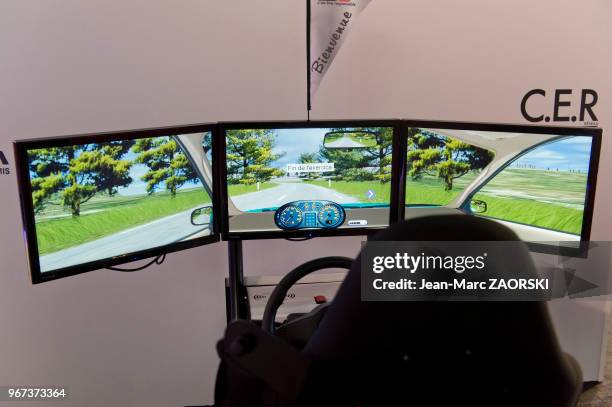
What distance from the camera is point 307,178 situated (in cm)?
231

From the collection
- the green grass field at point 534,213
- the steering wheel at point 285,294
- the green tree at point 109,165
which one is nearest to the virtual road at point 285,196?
the green tree at point 109,165

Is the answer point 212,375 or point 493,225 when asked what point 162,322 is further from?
point 493,225

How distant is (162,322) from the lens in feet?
9.17

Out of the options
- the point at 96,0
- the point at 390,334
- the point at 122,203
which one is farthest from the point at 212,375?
the point at 390,334

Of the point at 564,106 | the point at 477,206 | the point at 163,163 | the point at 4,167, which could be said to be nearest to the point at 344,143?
the point at 477,206

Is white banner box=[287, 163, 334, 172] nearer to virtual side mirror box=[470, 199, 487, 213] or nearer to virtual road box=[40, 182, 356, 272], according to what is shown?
virtual road box=[40, 182, 356, 272]

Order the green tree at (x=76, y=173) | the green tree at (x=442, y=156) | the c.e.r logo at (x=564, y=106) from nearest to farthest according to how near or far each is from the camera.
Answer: the green tree at (x=76, y=173), the green tree at (x=442, y=156), the c.e.r logo at (x=564, y=106)

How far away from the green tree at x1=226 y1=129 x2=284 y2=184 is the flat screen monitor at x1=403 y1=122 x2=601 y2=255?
0.53 m

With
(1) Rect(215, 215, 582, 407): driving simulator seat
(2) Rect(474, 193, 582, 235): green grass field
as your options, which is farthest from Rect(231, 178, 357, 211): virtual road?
(1) Rect(215, 215, 582, 407): driving simulator seat

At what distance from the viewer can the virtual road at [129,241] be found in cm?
191

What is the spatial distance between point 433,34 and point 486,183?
0.75 meters

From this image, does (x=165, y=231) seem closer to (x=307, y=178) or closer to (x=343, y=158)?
(x=307, y=178)

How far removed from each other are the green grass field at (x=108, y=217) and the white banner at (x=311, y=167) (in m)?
0.34

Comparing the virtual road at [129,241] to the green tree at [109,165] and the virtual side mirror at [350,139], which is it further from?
the virtual side mirror at [350,139]
